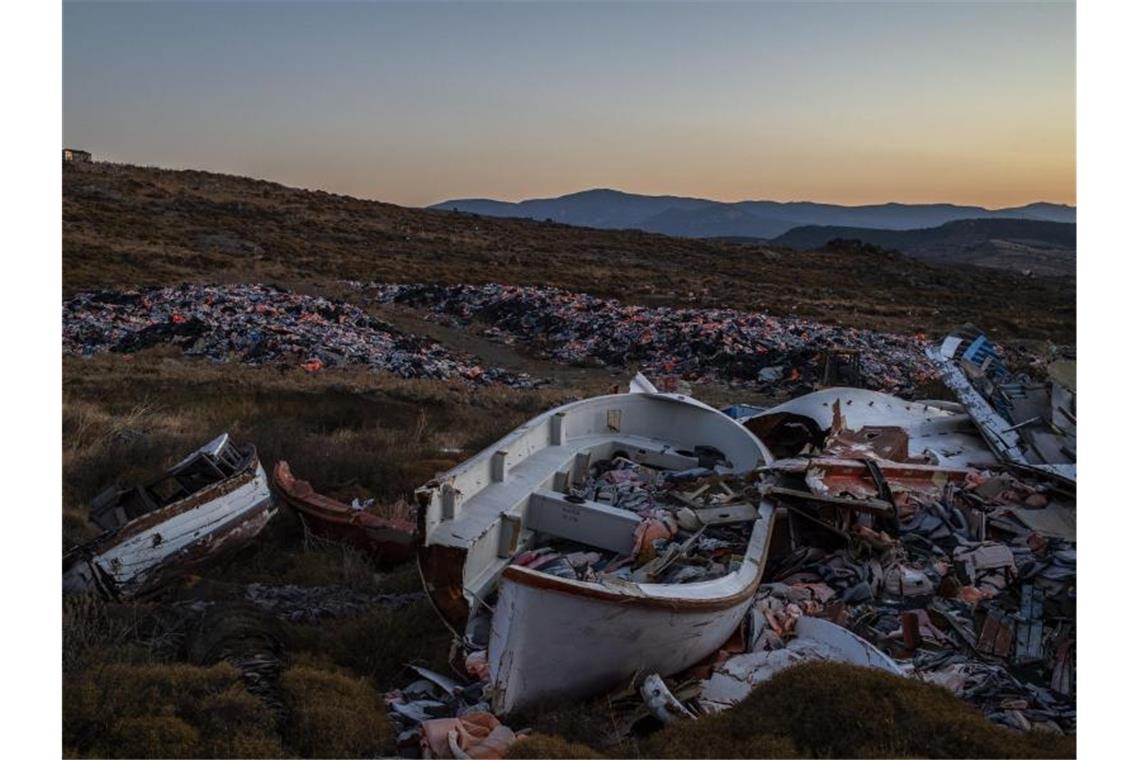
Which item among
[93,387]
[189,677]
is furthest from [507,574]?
[93,387]

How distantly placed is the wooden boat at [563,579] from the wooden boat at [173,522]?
2321 mm

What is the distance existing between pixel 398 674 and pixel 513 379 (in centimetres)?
1214

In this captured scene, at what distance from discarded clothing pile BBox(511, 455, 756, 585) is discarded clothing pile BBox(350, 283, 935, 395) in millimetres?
8713

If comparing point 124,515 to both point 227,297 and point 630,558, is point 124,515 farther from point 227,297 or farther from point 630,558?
point 227,297

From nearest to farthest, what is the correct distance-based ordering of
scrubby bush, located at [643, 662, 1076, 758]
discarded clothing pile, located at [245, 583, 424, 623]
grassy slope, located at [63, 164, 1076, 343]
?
scrubby bush, located at [643, 662, 1076, 758] → discarded clothing pile, located at [245, 583, 424, 623] → grassy slope, located at [63, 164, 1076, 343]

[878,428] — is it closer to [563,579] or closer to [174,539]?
[563,579]

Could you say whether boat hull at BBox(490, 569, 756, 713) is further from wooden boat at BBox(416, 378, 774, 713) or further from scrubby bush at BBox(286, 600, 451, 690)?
scrubby bush at BBox(286, 600, 451, 690)

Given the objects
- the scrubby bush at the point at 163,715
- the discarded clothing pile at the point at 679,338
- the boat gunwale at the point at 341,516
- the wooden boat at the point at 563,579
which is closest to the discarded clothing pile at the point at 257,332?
the discarded clothing pile at the point at 679,338

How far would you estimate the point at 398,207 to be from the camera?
59.9 m

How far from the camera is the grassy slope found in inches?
1142

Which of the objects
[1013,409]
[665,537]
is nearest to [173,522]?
[665,537]

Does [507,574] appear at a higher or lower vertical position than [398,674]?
higher

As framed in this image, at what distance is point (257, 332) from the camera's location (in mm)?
18781

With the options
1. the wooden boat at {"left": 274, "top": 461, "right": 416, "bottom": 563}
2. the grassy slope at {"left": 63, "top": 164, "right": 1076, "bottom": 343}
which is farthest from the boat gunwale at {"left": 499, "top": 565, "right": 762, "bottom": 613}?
the grassy slope at {"left": 63, "top": 164, "right": 1076, "bottom": 343}
